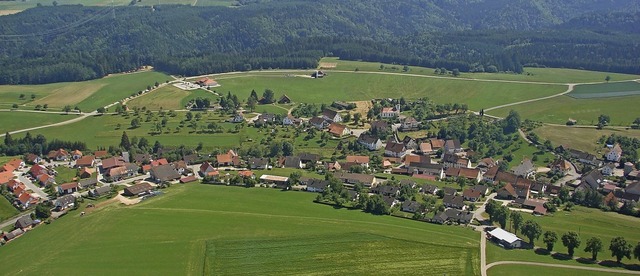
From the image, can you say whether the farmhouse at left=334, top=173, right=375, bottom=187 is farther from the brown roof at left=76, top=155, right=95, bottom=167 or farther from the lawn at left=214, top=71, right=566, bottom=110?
the lawn at left=214, top=71, right=566, bottom=110

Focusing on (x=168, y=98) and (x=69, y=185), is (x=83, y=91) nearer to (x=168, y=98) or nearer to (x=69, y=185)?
(x=168, y=98)

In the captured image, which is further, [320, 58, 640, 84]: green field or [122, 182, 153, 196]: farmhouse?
[320, 58, 640, 84]: green field

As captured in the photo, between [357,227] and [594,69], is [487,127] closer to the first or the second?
[357,227]

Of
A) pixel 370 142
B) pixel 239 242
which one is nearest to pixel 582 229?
pixel 239 242

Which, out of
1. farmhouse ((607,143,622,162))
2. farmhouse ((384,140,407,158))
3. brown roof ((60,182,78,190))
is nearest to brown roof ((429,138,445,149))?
farmhouse ((384,140,407,158))

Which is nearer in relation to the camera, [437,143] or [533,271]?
[533,271]

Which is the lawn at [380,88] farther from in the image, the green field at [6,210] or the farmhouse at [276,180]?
the green field at [6,210]

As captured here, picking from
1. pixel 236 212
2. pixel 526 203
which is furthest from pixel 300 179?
pixel 526 203
